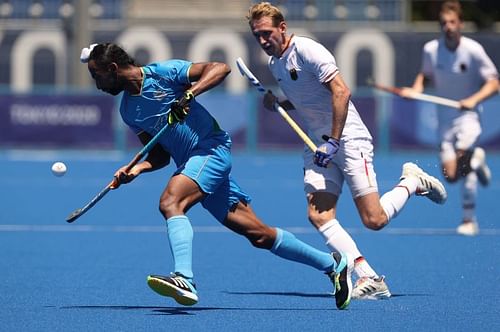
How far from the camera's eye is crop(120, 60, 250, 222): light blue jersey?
7.98 meters

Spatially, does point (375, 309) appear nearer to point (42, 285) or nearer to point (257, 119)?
point (42, 285)

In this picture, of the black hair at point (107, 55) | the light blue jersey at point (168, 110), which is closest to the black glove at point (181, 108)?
the light blue jersey at point (168, 110)

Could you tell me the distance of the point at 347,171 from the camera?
8.52 m

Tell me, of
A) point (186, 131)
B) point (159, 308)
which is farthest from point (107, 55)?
point (159, 308)

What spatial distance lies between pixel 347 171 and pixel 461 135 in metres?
4.52

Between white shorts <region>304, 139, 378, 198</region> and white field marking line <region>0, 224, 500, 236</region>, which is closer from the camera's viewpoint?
white shorts <region>304, 139, 378, 198</region>

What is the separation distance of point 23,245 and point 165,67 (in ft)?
14.4

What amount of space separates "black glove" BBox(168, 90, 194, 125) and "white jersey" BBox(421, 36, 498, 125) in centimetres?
541

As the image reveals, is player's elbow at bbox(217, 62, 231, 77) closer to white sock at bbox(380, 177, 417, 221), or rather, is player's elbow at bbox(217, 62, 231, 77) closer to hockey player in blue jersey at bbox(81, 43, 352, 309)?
hockey player in blue jersey at bbox(81, 43, 352, 309)

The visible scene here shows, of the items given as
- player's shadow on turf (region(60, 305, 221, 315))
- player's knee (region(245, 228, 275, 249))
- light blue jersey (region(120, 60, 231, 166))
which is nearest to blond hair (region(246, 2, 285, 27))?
light blue jersey (region(120, 60, 231, 166))

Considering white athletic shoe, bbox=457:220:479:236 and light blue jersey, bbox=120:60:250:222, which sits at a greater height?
light blue jersey, bbox=120:60:250:222

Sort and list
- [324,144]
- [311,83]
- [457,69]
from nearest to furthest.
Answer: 1. [324,144]
2. [311,83]
3. [457,69]

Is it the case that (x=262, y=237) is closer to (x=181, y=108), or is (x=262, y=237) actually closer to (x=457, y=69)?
(x=181, y=108)

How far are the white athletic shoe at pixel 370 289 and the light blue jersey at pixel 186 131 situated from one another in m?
0.99
